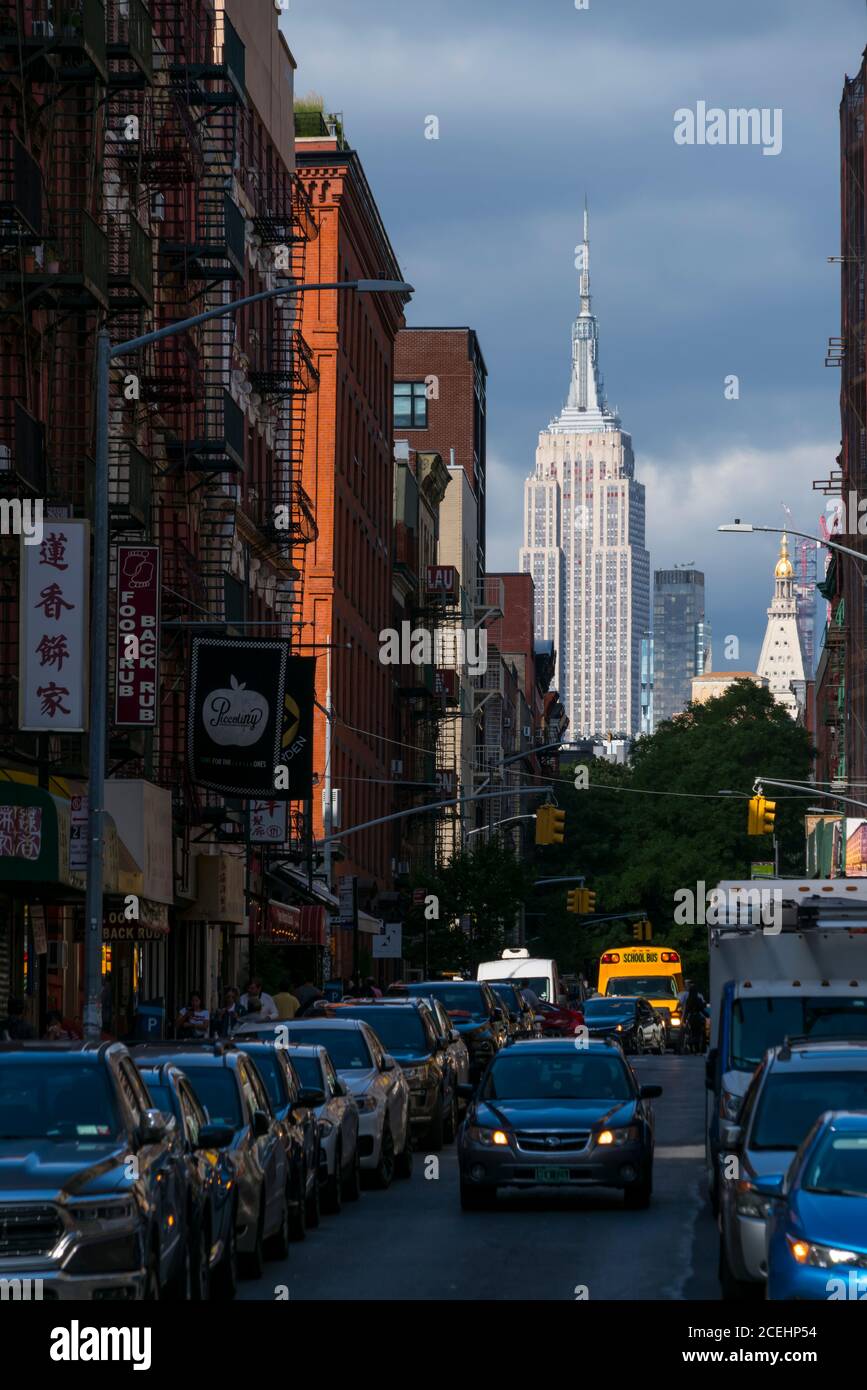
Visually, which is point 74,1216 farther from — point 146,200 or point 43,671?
point 146,200

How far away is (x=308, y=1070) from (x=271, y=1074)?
2200mm

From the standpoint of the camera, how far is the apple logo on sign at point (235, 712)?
37.7m

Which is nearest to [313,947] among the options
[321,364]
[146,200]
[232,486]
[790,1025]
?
[232,486]

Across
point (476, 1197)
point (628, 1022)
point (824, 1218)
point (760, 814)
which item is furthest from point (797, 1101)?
point (628, 1022)

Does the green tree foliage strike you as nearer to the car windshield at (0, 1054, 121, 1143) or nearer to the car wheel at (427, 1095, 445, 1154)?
the car wheel at (427, 1095, 445, 1154)

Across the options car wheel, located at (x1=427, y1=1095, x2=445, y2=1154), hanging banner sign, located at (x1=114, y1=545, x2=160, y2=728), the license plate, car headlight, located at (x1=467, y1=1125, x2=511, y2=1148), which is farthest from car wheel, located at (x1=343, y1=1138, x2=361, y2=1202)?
hanging banner sign, located at (x1=114, y1=545, x2=160, y2=728)

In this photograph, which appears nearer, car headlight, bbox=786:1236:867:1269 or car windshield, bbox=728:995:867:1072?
car headlight, bbox=786:1236:867:1269

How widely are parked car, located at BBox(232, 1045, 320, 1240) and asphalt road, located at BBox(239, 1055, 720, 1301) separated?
0.69 ft

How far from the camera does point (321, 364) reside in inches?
2618

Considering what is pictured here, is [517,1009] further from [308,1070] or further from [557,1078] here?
[308,1070]

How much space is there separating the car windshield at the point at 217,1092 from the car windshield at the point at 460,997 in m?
24.3

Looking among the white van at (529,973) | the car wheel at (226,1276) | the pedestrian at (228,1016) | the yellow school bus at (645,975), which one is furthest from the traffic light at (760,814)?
the car wheel at (226,1276)

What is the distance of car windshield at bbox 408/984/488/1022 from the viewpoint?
42188 millimetres

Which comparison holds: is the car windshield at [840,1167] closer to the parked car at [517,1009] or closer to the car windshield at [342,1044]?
the car windshield at [342,1044]
